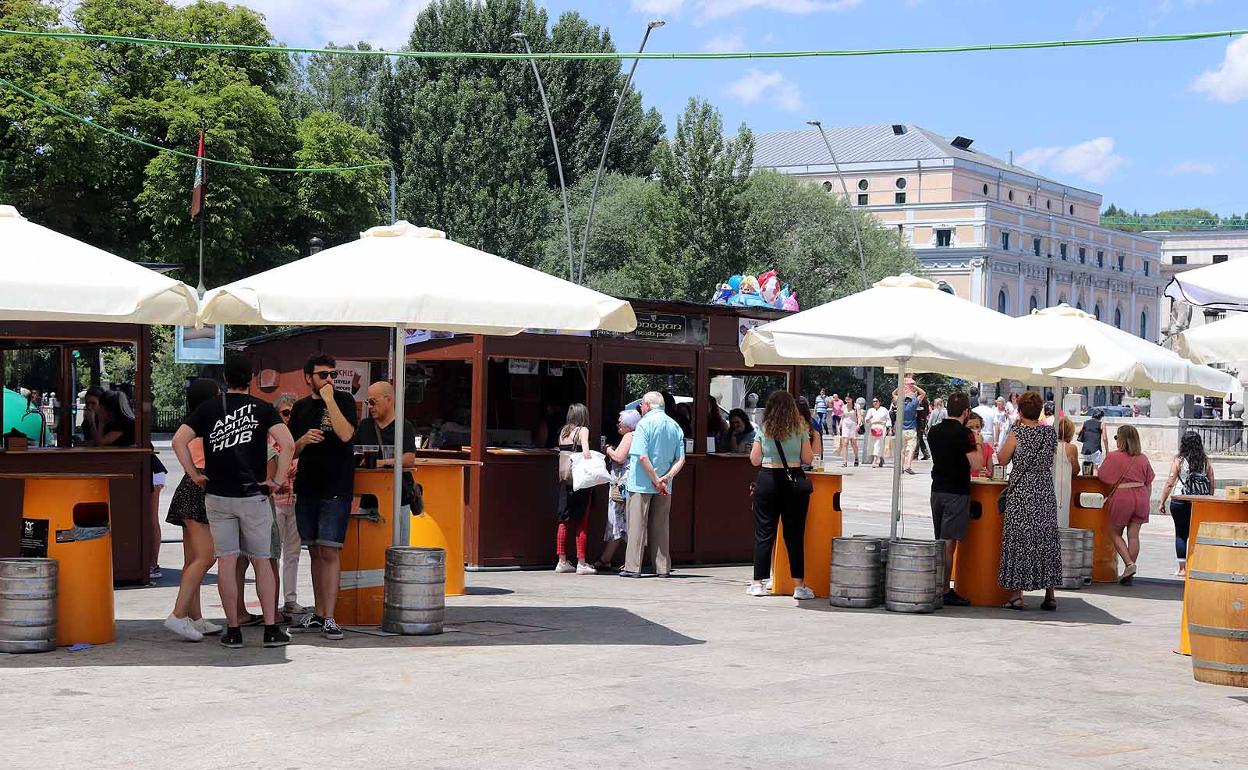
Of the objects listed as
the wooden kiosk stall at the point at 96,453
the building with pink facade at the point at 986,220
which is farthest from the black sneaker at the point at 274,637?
the building with pink facade at the point at 986,220

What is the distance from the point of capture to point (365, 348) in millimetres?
15680

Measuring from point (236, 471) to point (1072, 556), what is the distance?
26.8 feet

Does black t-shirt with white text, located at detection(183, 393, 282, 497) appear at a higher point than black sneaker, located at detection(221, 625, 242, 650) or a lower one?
higher

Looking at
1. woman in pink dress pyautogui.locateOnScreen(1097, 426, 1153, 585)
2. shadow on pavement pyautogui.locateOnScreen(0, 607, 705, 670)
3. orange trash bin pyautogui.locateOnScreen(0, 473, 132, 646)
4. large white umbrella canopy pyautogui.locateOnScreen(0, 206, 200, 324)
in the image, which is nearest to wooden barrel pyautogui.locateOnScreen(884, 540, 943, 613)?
shadow on pavement pyautogui.locateOnScreen(0, 607, 705, 670)

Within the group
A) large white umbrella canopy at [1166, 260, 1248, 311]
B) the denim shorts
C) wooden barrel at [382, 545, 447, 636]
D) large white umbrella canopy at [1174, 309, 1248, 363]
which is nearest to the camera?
the denim shorts

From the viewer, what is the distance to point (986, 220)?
101 meters

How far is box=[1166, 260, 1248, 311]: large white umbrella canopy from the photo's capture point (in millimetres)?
10344

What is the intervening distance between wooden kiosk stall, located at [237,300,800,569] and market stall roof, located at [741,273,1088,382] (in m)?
3.10

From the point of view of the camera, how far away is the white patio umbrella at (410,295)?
9.13 meters

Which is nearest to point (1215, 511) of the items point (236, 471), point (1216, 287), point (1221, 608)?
point (1216, 287)

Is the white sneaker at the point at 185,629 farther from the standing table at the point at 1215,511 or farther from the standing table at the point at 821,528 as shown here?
the standing table at the point at 1215,511

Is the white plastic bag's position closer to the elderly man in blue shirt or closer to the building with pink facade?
the elderly man in blue shirt

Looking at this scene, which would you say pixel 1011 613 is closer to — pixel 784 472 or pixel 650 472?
pixel 784 472

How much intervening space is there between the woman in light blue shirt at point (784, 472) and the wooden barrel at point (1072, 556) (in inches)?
115
